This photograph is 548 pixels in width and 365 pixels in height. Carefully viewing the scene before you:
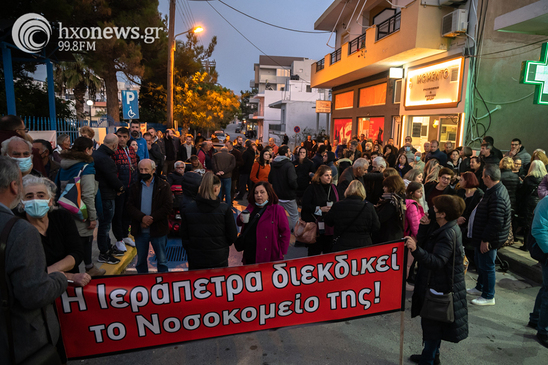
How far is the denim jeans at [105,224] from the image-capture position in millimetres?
5695

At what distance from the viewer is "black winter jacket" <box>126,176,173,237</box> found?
487cm

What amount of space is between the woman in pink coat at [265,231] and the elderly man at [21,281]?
2.27 metres

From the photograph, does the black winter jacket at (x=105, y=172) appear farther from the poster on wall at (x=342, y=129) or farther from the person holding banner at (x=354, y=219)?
the poster on wall at (x=342, y=129)

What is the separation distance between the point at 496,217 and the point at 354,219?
2.01 meters

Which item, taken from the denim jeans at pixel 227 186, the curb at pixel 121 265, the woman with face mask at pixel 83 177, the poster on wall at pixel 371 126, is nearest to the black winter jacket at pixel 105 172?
the woman with face mask at pixel 83 177

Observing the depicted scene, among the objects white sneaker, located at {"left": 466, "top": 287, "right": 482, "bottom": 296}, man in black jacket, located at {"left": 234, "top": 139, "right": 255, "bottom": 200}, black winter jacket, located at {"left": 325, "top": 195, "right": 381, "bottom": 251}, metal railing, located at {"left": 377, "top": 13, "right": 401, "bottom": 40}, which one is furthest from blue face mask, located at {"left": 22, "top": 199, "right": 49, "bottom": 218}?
metal railing, located at {"left": 377, "top": 13, "right": 401, "bottom": 40}

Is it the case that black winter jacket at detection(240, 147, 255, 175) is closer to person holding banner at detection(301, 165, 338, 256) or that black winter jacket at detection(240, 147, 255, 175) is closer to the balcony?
person holding banner at detection(301, 165, 338, 256)

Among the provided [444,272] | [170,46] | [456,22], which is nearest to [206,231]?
[444,272]

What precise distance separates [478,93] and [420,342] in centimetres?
989

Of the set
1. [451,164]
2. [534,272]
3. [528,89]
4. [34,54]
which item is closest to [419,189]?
[534,272]

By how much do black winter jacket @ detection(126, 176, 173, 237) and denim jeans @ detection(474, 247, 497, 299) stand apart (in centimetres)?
438

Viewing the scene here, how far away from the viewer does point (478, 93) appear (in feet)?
37.0

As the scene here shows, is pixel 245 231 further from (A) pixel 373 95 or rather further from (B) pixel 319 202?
(A) pixel 373 95

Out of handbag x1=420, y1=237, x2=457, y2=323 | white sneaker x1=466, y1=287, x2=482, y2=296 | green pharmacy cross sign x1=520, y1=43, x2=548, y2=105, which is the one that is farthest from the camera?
Answer: green pharmacy cross sign x1=520, y1=43, x2=548, y2=105
